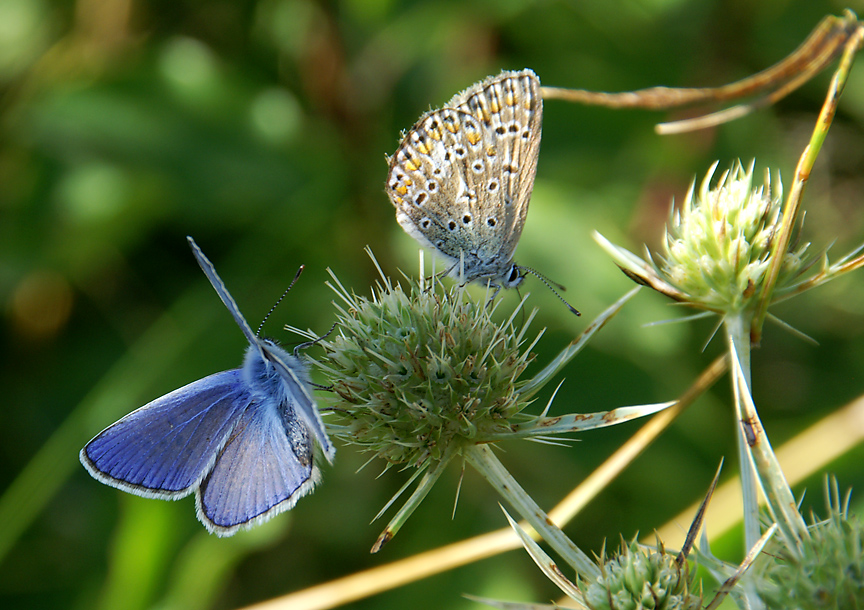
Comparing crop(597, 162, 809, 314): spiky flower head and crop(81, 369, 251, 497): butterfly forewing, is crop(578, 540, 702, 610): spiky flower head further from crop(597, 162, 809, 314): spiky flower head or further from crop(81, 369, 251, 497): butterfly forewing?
crop(81, 369, 251, 497): butterfly forewing

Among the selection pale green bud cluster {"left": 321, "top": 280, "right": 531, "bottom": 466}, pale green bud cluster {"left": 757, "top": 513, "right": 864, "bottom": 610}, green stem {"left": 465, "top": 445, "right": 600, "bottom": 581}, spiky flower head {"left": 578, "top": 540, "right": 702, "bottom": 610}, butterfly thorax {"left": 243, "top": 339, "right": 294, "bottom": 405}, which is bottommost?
pale green bud cluster {"left": 757, "top": 513, "right": 864, "bottom": 610}

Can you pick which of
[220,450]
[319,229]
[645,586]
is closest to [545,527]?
[645,586]

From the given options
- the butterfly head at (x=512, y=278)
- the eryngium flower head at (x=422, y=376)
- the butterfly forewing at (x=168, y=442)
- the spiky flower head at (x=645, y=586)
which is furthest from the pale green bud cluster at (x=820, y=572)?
the butterfly forewing at (x=168, y=442)

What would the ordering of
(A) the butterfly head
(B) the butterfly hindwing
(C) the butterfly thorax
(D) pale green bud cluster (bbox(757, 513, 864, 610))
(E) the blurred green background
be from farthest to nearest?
(E) the blurred green background < (A) the butterfly head < (C) the butterfly thorax < (B) the butterfly hindwing < (D) pale green bud cluster (bbox(757, 513, 864, 610))

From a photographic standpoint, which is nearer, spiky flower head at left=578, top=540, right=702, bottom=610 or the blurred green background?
spiky flower head at left=578, top=540, right=702, bottom=610

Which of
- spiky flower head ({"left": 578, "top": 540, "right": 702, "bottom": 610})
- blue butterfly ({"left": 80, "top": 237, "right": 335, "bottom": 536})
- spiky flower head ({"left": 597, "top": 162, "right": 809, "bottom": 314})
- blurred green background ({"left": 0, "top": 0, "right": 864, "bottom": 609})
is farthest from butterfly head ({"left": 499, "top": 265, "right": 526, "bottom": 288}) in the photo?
spiky flower head ({"left": 578, "top": 540, "right": 702, "bottom": 610})
